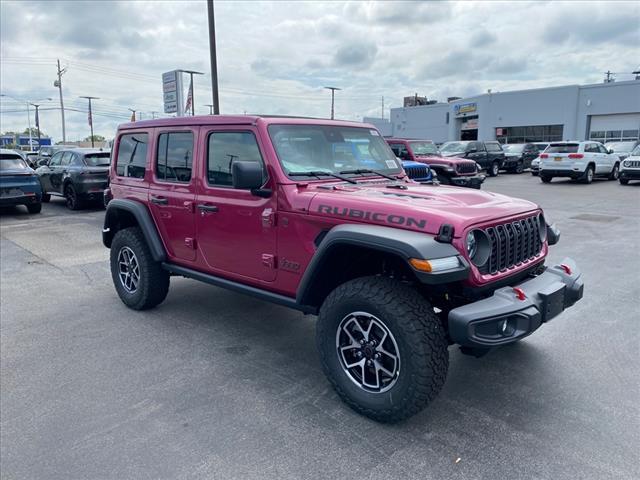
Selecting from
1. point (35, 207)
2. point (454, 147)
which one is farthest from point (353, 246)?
point (454, 147)

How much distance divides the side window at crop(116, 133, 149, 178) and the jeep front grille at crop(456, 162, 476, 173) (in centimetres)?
1149

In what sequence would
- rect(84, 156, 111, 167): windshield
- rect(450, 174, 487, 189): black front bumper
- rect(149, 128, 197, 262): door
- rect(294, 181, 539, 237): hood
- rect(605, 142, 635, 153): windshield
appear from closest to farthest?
1. rect(294, 181, 539, 237): hood
2. rect(149, 128, 197, 262): door
3. rect(84, 156, 111, 167): windshield
4. rect(450, 174, 487, 189): black front bumper
5. rect(605, 142, 635, 153): windshield

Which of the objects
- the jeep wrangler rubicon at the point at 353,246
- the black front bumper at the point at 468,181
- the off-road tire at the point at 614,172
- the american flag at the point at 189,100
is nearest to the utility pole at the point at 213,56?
the american flag at the point at 189,100

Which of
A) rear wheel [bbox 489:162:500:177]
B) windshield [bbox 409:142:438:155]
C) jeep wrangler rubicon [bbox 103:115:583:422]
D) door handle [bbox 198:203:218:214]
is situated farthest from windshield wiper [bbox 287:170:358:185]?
rear wheel [bbox 489:162:500:177]

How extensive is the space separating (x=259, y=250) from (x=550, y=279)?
2.08 metres

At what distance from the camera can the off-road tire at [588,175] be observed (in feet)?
62.6

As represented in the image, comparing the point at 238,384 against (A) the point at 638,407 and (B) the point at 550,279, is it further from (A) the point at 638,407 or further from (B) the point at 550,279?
(A) the point at 638,407

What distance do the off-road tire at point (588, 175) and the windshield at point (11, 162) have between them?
61.4 ft

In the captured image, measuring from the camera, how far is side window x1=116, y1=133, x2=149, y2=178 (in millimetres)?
5109

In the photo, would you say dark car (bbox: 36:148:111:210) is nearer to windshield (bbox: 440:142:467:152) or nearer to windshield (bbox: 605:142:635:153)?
windshield (bbox: 440:142:467:152)

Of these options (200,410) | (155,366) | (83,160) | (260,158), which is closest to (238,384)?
(200,410)

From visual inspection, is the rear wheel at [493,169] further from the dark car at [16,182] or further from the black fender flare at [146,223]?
the black fender flare at [146,223]

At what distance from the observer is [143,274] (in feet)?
16.6

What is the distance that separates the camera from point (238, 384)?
3.65m
